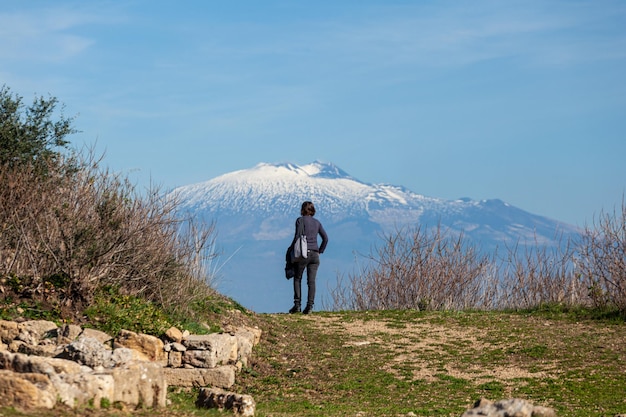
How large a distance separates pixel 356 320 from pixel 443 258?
3.51 metres

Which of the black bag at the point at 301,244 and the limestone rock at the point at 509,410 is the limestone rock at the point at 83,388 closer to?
the limestone rock at the point at 509,410

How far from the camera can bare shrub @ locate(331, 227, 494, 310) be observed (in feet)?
73.1

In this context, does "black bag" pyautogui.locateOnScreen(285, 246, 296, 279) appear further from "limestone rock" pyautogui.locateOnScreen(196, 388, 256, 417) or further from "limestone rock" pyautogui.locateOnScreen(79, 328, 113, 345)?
"limestone rock" pyautogui.locateOnScreen(196, 388, 256, 417)

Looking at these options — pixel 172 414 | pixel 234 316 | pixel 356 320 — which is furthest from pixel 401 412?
pixel 356 320

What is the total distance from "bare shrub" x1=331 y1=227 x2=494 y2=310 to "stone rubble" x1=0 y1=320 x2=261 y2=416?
6.60 meters

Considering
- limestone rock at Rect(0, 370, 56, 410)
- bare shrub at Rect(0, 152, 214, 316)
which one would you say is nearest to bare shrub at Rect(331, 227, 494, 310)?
bare shrub at Rect(0, 152, 214, 316)

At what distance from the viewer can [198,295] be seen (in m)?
16.3

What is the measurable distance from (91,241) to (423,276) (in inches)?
391

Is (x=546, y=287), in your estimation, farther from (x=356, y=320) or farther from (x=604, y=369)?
(x=604, y=369)

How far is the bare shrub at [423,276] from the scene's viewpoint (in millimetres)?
22281

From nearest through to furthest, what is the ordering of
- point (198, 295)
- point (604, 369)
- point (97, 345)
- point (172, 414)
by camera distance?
point (172, 414) → point (97, 345) → point (604, 369) → point (198, 295)

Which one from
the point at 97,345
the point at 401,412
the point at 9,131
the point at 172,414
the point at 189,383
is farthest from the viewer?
the point at 9,131

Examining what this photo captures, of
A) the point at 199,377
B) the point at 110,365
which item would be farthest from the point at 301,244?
the point at 110,365

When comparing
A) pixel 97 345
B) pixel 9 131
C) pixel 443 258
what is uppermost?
pixel 9 131
